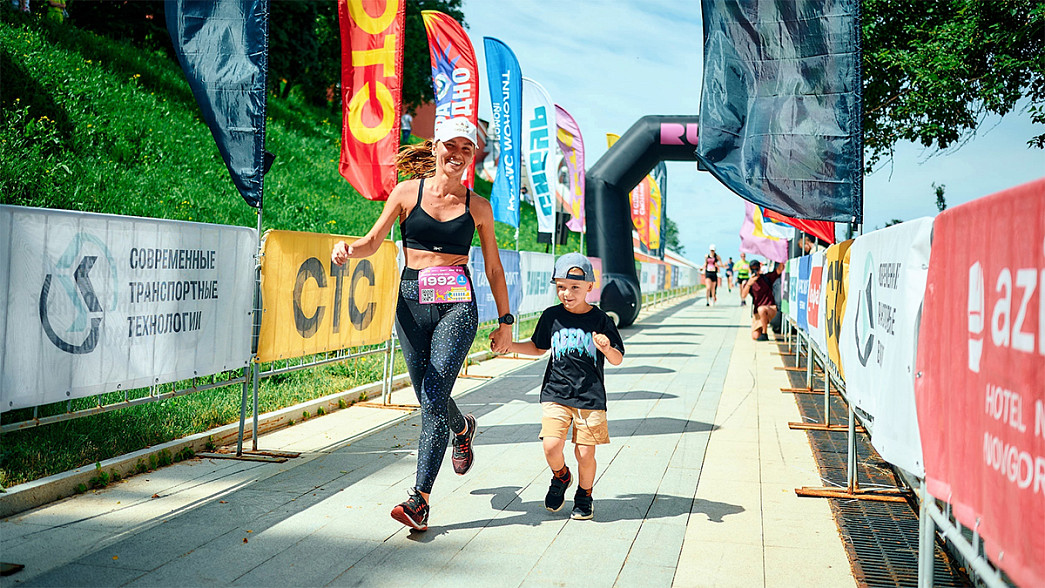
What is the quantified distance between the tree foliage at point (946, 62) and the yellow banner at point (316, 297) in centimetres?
1592

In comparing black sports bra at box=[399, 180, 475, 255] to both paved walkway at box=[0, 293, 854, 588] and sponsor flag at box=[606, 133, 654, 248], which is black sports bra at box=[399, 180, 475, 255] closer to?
paved walkway at box=[0, 293, 854, 588]

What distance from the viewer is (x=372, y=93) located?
32.2ft

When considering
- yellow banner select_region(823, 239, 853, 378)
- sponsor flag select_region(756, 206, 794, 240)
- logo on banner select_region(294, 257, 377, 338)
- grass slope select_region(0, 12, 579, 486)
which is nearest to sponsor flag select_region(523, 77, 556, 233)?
grass slope select_region(0, 12, 579, 486)

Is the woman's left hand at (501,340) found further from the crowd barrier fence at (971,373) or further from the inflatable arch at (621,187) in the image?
the inflatable arch at (621,187)

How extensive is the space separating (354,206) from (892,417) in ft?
62.2

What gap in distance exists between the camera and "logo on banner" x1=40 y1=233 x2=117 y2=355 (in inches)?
180

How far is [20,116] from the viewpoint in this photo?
12766mm

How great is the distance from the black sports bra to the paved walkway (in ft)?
5.18

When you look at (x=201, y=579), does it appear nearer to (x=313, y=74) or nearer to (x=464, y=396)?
(x=464, y=396)

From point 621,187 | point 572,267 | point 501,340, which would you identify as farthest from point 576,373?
point 621,187

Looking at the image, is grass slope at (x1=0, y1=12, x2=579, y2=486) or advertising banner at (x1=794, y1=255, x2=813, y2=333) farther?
advertising banner at (x1=794, y1=255, x2=813, y2=333)

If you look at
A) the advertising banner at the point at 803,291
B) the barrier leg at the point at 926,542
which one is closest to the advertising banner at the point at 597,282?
the advertising banner at the point at 803,291

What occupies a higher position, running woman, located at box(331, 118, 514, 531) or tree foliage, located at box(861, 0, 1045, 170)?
tree foliage, located at box(861, 0, 1045, 170)

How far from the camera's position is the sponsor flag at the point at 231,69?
6.43m
